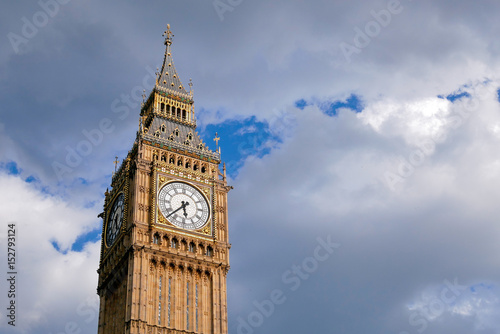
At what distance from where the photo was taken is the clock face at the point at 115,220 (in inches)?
3725

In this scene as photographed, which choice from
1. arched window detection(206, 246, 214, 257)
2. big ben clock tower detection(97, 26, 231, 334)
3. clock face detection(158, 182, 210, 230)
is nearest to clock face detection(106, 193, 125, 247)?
big ben clock tower detection(97, 26, 231, 334)

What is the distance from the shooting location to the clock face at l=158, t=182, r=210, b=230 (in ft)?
304

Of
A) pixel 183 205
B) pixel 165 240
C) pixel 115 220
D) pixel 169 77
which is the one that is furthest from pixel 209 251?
pixel 169 77

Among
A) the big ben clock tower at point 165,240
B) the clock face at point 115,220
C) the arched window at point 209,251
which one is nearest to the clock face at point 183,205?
the big ben clock tower at point 165,240

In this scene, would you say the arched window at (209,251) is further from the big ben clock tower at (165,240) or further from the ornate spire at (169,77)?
the ornate spire at (169,77)

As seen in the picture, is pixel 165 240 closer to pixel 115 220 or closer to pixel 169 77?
pixel 115 220

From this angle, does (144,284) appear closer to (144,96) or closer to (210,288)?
(210,288)

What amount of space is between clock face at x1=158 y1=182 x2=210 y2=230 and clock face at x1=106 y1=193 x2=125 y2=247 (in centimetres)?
563

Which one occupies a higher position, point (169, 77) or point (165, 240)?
point (169, 77)

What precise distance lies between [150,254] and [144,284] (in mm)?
3870

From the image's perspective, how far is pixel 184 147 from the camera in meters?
99.9

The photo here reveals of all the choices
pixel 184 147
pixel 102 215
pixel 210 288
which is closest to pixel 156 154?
pixel 184 147

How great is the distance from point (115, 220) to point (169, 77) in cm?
2507

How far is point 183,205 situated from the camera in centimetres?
9400
